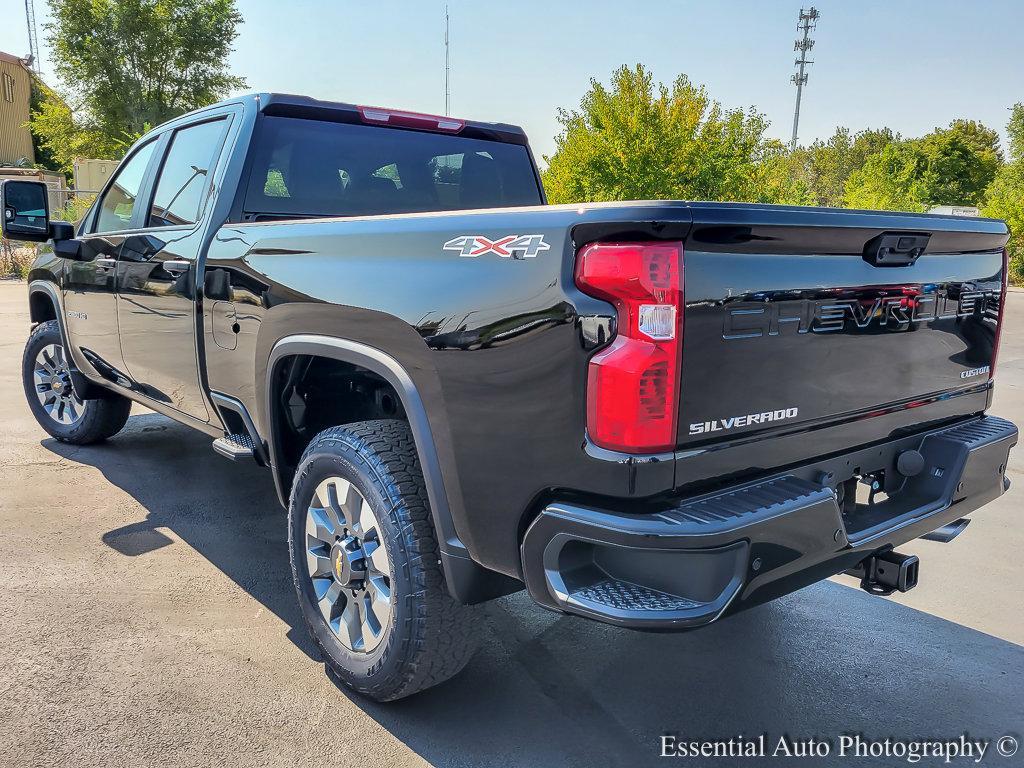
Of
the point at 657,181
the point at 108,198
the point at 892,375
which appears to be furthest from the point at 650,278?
the point at 657,181

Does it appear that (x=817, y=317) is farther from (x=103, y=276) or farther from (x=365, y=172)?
(x=103, y=276)

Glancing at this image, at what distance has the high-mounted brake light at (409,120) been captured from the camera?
3.82 metres

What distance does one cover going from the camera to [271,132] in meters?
3.54

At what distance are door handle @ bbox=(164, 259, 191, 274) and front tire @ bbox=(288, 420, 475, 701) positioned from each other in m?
1.29

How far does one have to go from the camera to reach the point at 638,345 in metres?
1.86

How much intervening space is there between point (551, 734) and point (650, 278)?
1.51 meters

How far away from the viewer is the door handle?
351 cm

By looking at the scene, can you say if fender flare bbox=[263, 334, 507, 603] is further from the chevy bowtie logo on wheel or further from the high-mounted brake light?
the high-mounted brake light

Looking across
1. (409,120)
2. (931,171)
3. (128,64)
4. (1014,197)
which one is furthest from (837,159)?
(409,120)

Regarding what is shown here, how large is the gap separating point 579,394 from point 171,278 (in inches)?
96.7

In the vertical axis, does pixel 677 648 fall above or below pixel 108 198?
below

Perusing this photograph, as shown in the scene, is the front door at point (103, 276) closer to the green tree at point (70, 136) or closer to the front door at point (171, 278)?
the front door at point (171, 278)

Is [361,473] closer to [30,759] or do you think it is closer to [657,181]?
[30,759]

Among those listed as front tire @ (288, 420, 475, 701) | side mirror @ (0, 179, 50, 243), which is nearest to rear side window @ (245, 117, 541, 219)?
front tire @ (288, 420, 475, 701)
